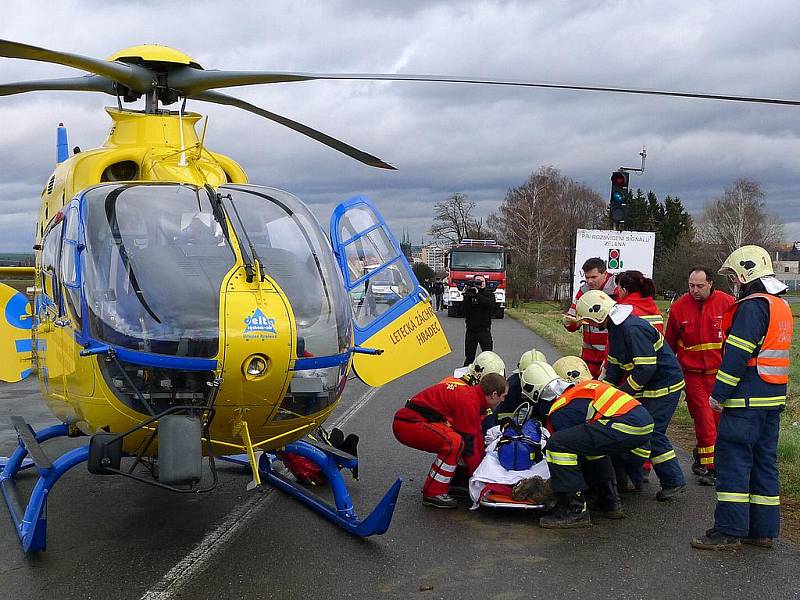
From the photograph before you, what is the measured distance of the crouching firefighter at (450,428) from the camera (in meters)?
6.45

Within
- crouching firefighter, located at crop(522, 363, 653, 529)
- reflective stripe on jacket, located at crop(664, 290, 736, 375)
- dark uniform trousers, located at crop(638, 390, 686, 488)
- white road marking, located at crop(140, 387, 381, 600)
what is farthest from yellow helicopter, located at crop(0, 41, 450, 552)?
reflective stripe on jacket, located at crop(664, 290, 736, 375)

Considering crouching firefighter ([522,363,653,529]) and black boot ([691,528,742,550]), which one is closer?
black boot ([691,528,742,550])

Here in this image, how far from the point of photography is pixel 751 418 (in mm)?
5477

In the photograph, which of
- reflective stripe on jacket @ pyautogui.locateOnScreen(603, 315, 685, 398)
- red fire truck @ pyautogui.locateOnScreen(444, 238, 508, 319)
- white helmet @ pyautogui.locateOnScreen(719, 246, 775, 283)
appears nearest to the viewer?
white helmet @ pyautogui.locateOnScreen(719, 246, 775, 283)

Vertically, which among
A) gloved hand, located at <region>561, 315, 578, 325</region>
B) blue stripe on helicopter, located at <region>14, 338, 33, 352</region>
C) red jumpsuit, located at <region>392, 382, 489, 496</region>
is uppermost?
gloved hand, located at <region>561, 315, 578, 325</region>

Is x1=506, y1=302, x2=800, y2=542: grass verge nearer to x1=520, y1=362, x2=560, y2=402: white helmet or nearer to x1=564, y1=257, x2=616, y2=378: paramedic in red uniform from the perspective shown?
x1=564, y1=257, x2=616, y2=378: paramedic in red uniform

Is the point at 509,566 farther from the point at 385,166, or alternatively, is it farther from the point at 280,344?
the point at 385,166

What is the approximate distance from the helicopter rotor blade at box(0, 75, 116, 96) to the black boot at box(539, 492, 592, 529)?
4.86 meters

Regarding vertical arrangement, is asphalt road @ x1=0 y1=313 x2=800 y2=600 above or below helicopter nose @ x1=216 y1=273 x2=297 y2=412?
below

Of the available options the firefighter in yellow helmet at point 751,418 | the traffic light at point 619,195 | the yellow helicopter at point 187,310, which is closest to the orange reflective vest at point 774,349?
the firefighter in yellow helmet at point 751,418

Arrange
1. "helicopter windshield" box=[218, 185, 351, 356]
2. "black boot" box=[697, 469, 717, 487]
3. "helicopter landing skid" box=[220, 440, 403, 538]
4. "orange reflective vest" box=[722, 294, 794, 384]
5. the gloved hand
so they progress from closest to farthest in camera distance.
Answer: "helicopter windshield" box=[218, 185, 351, 356] < "helicopter landing skid" box=[220, 440, 403, 538] < "orange reflective vest" box=[722, 294, 794, 384] < "black boot" box=[697, 469, 717, 487] < the gloved hand

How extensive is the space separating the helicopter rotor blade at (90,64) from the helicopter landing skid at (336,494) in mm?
3006

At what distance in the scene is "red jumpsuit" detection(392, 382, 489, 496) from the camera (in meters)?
6.45

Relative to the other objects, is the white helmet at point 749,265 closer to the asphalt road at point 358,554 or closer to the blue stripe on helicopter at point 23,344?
the asphalt road at point 358,554
